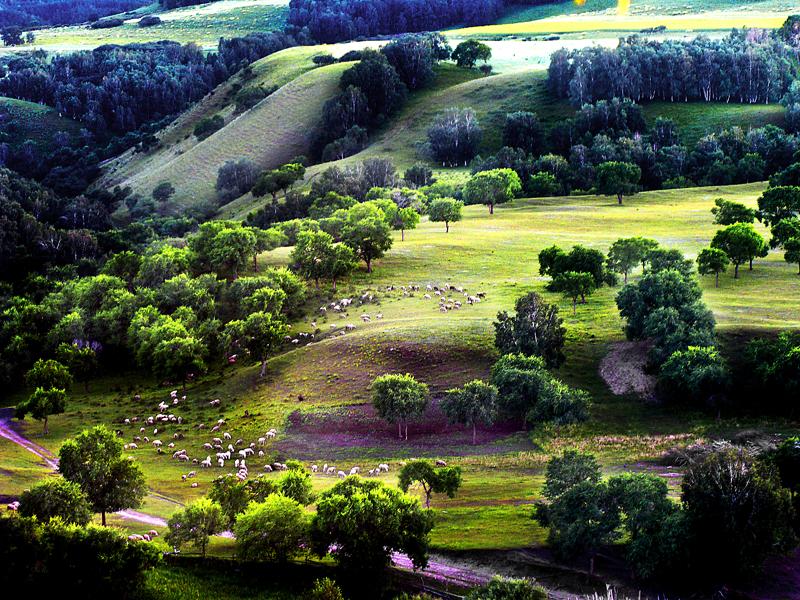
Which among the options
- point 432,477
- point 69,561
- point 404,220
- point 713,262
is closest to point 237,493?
point 69,561

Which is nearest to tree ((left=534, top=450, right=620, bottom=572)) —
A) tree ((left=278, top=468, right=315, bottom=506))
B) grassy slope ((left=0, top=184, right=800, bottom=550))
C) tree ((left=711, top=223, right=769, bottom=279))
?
grassy slope ((left=0, top=184, right=800, bottom=550))

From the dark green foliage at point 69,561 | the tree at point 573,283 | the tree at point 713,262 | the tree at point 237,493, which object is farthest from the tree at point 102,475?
the tree at point 713,262

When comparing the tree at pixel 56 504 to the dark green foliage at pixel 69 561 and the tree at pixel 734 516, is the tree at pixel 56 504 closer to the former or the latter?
the dark green foliage at pixel 69 561

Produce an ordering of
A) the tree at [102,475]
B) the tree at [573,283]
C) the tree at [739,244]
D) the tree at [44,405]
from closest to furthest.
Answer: the tree at [102,475]
the tree at [44,405]
the tree at [573,283]
the tree at [739,244]

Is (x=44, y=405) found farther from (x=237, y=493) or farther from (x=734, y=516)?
(x=734, y=516)

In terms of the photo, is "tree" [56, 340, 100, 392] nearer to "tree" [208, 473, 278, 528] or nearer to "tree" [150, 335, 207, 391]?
"tree" [150, 335, 207, 391]

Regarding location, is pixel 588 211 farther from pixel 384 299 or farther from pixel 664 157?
pixel 384 299
